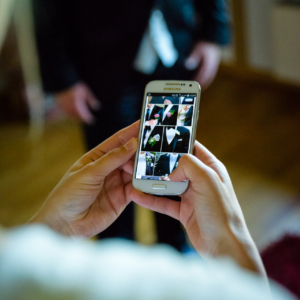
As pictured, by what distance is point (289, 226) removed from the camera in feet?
3.55

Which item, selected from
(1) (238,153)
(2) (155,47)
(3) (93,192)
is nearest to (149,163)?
(3) (93,192)

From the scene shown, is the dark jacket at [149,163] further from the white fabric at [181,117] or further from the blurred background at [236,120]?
the blurred background at [236,120]

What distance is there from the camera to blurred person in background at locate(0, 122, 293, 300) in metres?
0.27

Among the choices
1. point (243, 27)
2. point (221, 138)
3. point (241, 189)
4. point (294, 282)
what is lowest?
point (294, 282)

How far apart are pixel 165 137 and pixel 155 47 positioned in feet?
1.09

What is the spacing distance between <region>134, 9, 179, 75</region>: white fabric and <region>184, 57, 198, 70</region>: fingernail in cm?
6

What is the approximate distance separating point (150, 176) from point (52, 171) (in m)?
0.88

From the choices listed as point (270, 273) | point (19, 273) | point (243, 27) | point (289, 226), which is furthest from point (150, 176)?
point (243, 27)

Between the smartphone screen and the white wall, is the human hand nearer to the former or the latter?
the smartphone screen

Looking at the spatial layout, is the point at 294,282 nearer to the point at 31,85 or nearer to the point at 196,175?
the point at 196,175

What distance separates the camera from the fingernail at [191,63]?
0.90m

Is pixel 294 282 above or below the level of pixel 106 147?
below

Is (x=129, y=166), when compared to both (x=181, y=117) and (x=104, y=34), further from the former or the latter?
(x=104, y=34)

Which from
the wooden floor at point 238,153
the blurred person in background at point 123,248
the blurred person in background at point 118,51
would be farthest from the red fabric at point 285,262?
the blurred person in background at point 123,248
